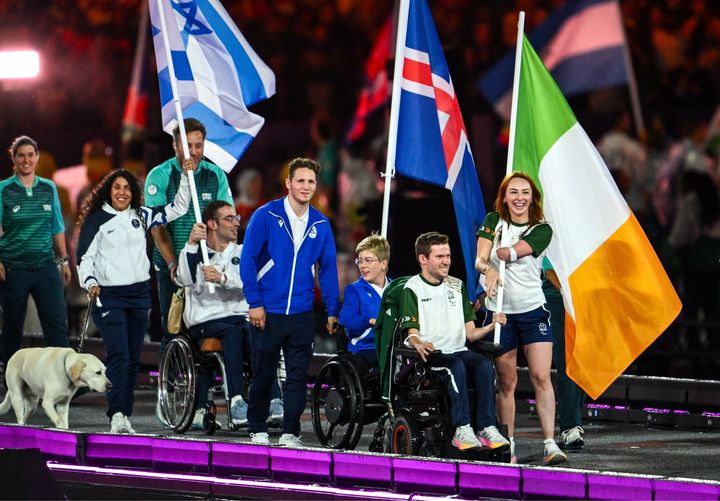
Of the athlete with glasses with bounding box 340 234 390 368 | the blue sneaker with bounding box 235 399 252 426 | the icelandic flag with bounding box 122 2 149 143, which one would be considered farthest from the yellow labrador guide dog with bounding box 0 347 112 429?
the icelandic flag with bounding box 122 2 149 143

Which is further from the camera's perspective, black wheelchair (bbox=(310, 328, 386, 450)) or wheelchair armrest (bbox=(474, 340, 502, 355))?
black wheelchair (bbox=(310, 328, 386, 450))

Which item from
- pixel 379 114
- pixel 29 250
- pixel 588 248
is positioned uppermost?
pixel 379 114

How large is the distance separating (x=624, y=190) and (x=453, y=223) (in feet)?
6.59

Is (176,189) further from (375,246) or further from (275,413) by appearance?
(375,246)

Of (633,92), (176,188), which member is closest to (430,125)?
(176,188)

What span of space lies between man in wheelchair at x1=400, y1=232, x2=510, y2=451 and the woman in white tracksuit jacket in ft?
8.28

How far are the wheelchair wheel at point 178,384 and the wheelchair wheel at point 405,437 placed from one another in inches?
82.8

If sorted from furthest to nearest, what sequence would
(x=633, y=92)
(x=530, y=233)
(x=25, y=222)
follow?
(x=633, y=92)
(x=25, y=222)
(x=530, y=233)

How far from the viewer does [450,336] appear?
1128 cm

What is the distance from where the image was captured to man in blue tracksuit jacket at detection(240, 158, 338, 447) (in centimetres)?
1174

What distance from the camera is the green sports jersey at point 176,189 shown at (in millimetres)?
13320

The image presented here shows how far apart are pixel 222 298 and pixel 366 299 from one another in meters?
1.45

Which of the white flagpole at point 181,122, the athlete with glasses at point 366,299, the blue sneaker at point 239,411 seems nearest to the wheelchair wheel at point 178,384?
the blue sneaker at point 239,411

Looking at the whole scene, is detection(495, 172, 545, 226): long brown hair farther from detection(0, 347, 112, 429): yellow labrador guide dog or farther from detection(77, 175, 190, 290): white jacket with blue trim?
detection(0, 347, 112, 429): yellow labrador guide dog
